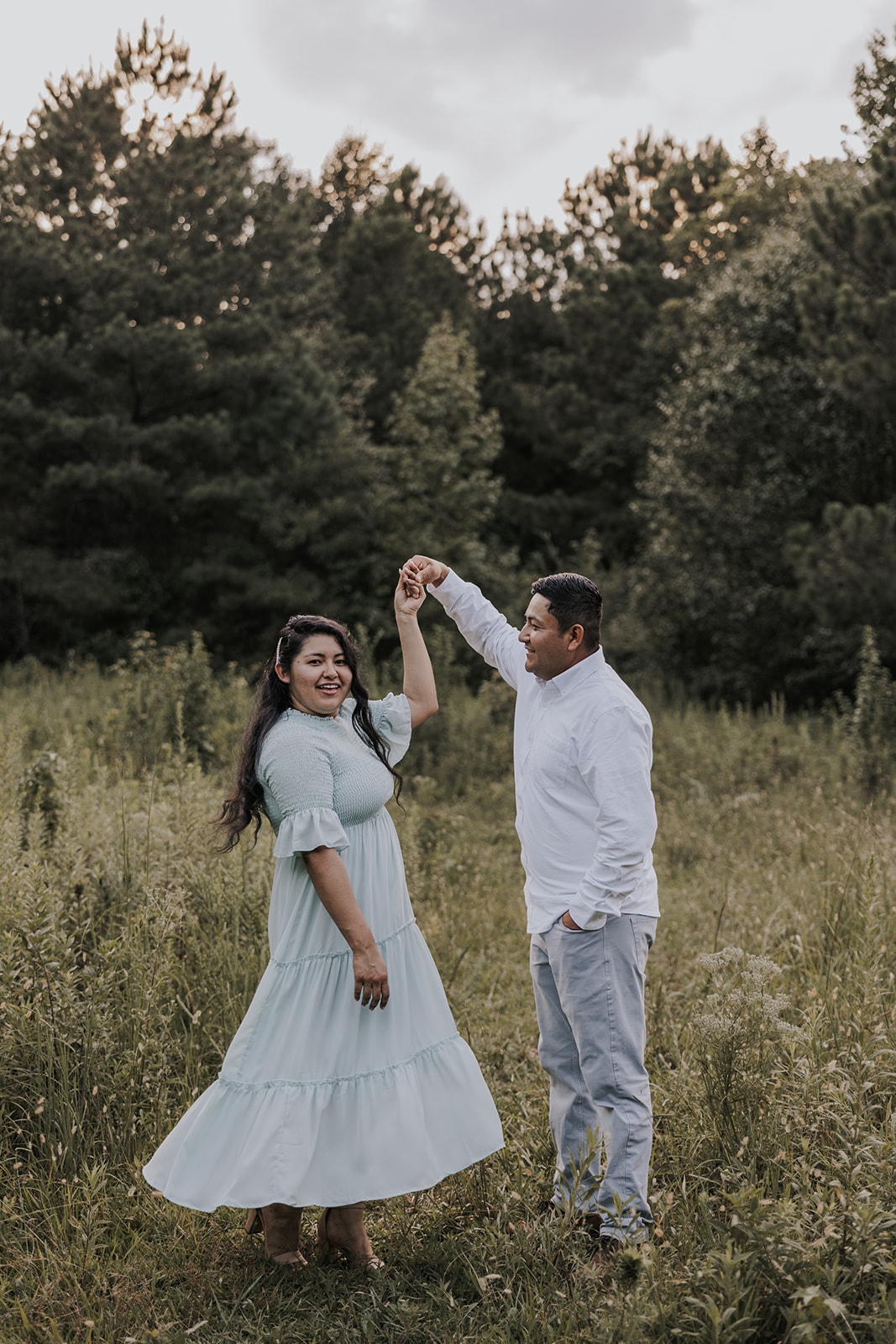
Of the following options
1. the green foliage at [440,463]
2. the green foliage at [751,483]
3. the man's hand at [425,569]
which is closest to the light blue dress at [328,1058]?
the man's hand at [425,569]

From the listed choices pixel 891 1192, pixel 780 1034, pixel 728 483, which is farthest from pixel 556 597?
pixel 728 483

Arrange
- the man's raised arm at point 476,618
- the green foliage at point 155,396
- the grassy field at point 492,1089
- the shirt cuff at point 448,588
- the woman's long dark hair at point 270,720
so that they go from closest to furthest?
the grassy field at point 492,1089, the woman's long dark hair at point 270,720, the man's raised arm at point 476,618, the shirt cuff at point 448,588, the green foliage at point 155,396

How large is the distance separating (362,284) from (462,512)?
797 centimetres

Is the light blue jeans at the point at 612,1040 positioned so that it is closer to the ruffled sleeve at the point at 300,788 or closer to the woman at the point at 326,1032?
the woman at the point at 326,1032

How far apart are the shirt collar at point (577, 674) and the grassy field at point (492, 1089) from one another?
1.03 meters

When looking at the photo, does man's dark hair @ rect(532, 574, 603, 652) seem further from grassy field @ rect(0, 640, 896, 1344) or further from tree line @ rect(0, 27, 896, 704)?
tree line @ rect(0, 27, 896, 704)

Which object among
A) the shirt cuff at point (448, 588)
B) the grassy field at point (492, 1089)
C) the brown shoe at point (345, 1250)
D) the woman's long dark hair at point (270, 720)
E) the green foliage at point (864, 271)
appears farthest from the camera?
the green foliage at point (864, 271)

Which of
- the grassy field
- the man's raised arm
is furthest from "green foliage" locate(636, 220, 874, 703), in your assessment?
the man's raised arm

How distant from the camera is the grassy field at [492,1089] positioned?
258 centimetres

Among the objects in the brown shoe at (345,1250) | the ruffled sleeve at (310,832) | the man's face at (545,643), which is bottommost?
the brown shoe at (345,1250)

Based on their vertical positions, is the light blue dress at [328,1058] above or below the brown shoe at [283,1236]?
above

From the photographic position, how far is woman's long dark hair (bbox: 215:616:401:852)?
3121 millimetres

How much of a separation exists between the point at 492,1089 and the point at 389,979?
1.45 metres

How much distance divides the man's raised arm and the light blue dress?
75 cm
